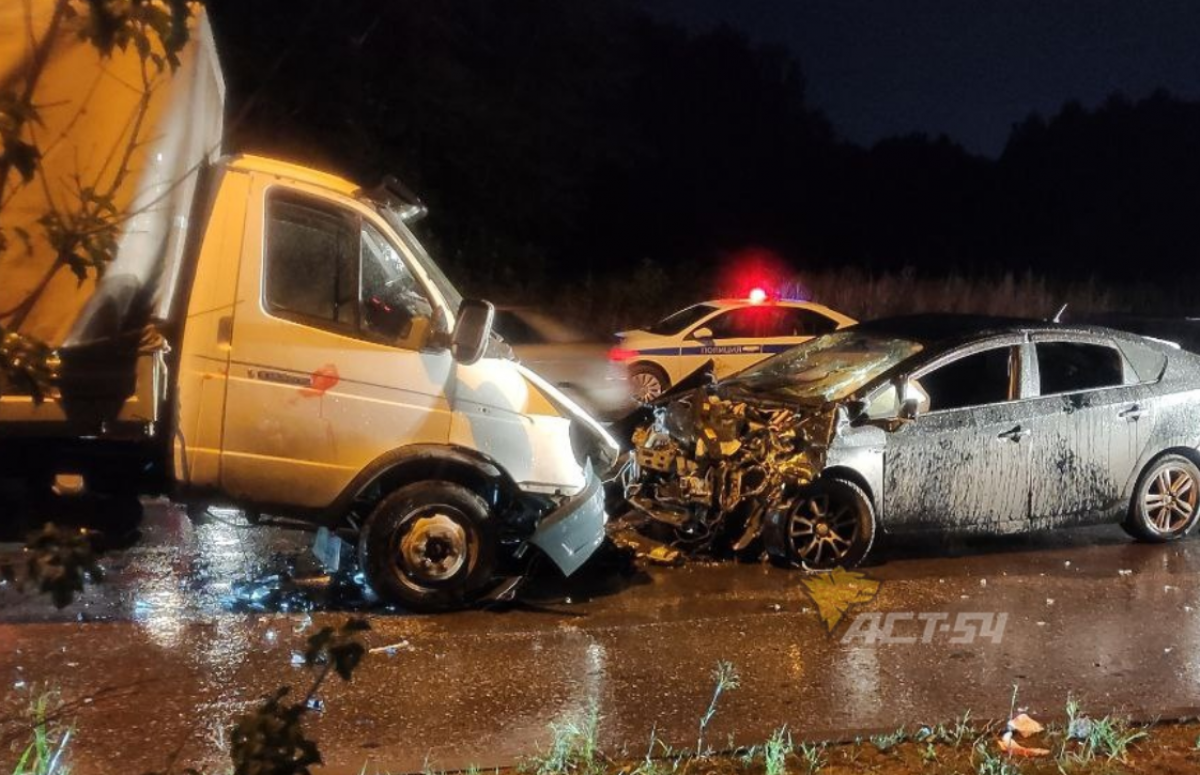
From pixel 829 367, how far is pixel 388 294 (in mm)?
3291

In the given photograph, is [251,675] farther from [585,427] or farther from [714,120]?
[714,120]

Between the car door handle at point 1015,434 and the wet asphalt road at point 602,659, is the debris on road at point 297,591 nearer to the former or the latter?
the wet asphalt road at point 602,659

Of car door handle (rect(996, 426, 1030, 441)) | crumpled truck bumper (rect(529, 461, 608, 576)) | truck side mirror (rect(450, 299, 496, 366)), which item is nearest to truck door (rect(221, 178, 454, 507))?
truck side mirror (rect(450, 299, 496, 366))

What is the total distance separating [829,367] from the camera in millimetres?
8562

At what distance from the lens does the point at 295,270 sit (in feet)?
21.3

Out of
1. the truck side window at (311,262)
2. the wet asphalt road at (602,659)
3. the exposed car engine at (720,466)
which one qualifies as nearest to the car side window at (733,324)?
the exposed car engine at (720,466)

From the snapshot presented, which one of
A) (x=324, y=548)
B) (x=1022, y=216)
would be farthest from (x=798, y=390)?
(x=1022, y=216)

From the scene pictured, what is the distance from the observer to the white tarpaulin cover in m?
4.03

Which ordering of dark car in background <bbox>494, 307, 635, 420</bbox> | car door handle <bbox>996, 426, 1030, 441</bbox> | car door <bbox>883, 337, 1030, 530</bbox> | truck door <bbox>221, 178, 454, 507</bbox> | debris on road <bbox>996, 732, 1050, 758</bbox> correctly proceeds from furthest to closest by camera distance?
dark car in background <bbox>494, 307, 635, 420</bbox> < car door handle <bbox>996, 426, 1030, 441</bbox> < car door <bbox>883, 337, 1030, 530</bbox> < truck door <bbox>221, 178, 454, 507</bbox> < debris on road <bbox>996, 732, 1050, 758</bbox>

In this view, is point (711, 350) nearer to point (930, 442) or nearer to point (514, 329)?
point (514, 329)

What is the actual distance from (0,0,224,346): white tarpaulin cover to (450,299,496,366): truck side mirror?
1.42 m

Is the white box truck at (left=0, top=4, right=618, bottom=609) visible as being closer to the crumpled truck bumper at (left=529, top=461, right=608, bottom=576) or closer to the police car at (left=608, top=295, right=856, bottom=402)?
the crumpled truck bumper at (left=529, top=461, right=608, bottom=576)

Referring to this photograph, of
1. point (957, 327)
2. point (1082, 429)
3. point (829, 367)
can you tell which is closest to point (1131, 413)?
point (1082, 429)

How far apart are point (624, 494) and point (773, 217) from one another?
41.2 meters
